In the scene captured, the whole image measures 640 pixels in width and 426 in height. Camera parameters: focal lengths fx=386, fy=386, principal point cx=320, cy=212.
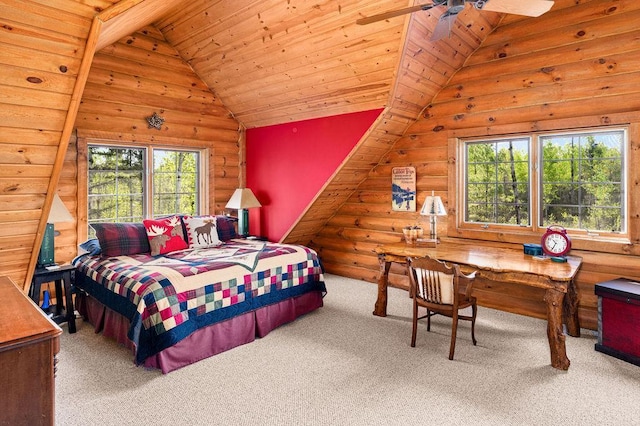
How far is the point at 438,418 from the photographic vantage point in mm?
2150

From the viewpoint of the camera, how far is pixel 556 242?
3320 millimetres

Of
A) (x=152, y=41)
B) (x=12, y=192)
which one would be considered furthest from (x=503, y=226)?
(x=152, y=41)

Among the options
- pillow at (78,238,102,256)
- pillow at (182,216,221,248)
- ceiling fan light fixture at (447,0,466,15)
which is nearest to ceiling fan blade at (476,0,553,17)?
ceiling fan light fixture at (447,0,466,15)

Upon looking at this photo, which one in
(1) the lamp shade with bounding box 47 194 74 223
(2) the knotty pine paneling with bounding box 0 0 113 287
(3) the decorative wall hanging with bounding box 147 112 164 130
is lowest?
(1) the lamp shade with bounding box 47 194 74 223

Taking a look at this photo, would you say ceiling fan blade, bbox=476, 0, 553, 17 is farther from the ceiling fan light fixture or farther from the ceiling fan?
the ceiling fan light fixture

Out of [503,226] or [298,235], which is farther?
[298,235]

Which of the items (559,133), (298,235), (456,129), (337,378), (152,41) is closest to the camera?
(337,378)

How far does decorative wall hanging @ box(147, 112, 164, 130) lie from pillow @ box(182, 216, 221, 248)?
4.46 feet

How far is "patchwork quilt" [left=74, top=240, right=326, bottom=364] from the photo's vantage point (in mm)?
2664

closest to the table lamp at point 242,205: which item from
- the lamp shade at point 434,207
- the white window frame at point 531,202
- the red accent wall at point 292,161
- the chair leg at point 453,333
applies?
the red accent wall at point 292,161

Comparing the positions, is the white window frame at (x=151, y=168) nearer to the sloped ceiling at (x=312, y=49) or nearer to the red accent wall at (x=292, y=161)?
the red accent wall at (x=292, y=161)

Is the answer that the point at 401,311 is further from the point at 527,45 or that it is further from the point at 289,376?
the point at 527,45

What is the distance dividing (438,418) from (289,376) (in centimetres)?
100

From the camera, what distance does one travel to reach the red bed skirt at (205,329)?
2.74 m
